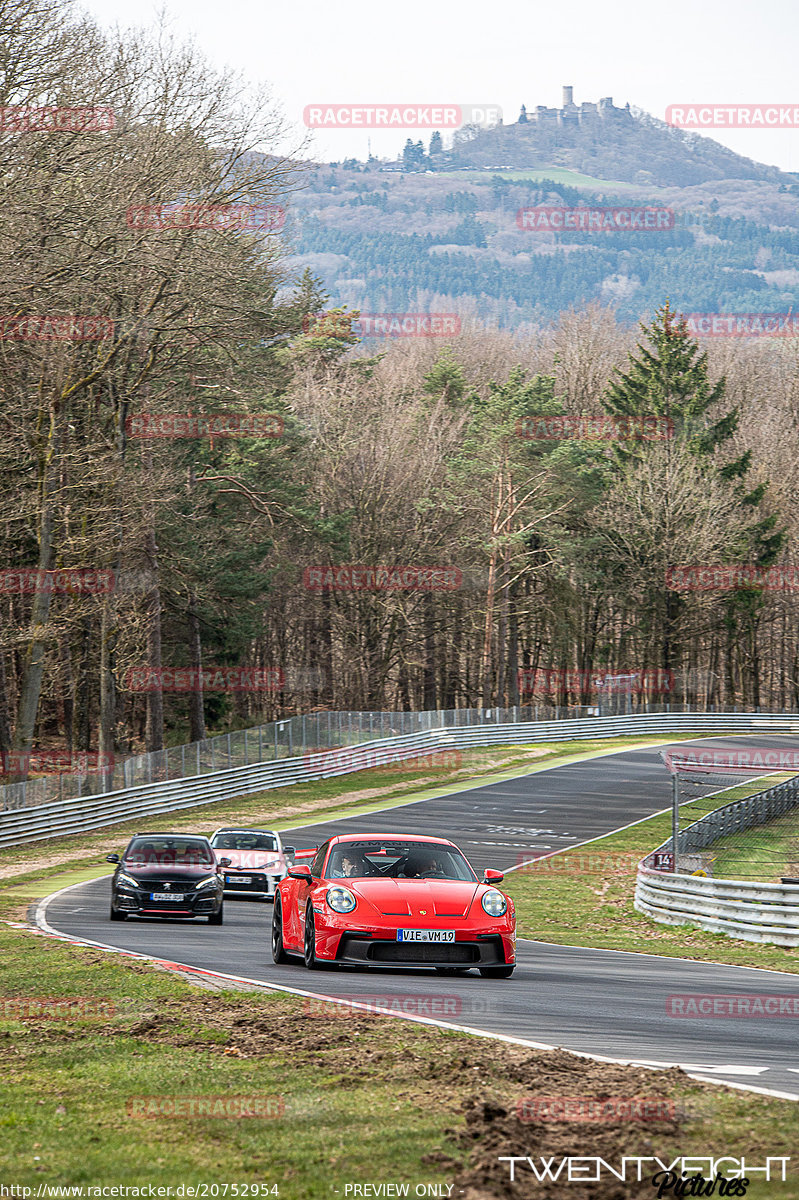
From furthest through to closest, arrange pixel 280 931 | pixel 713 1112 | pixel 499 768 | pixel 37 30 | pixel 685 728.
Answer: pixel 685 728 → pixel 499 768 → pixel 37 30 → pixel 280 931 → pixel 713 1112

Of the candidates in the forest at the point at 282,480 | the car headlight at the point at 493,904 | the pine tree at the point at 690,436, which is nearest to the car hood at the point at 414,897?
the car headlight at the point at 493,904

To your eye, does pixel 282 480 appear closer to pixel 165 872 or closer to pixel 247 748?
pixel 247 748

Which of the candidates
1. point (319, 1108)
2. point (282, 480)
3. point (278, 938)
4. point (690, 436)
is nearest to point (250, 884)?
point (278, 938)

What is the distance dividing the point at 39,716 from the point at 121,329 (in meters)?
25.6

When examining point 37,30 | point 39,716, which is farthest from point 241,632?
point 37,30

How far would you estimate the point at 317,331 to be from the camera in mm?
83812

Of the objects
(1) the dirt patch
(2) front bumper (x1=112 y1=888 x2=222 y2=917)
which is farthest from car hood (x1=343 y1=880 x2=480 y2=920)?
(2) front bumper (x1=112 y1=888 x2=222 y2=917)

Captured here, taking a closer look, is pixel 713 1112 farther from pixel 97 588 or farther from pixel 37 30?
pixel 97 588

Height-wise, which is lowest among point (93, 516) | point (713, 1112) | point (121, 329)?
point (713, 1112)

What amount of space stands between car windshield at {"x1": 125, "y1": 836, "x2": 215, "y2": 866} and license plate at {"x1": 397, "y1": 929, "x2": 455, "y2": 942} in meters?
8.91

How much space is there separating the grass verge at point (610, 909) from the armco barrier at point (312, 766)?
13686mm

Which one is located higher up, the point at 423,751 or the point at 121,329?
the point at 121,329

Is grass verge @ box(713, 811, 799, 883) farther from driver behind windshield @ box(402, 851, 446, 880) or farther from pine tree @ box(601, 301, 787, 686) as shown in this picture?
pine tree @ box(601, 301, 787, 686)

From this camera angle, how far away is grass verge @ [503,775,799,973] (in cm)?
1864
